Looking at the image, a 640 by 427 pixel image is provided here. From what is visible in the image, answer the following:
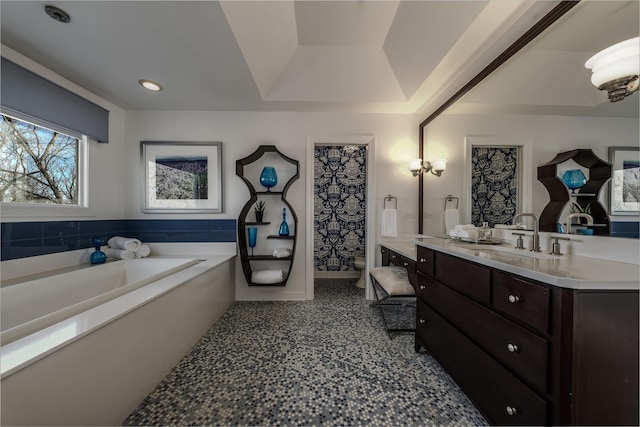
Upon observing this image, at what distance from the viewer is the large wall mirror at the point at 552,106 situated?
3.05 feet

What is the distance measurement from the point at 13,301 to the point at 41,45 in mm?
1696

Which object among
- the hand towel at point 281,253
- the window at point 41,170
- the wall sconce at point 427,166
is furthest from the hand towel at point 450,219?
the window at point 41,170

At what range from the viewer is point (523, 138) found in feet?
4.38

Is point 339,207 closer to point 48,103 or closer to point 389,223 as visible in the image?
point 389,223

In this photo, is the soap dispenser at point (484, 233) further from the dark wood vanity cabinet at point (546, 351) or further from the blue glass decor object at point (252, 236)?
the blue glass decor object at point (252, 236)

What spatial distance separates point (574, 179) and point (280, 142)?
2.39 m

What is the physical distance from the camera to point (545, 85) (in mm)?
1257

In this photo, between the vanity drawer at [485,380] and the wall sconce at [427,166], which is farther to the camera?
the wall sconce at [427,166]

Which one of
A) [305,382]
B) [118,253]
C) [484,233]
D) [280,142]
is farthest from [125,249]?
[484,233]

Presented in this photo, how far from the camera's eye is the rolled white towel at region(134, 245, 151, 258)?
7.49 feet

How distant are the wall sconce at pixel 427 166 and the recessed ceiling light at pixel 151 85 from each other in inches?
104

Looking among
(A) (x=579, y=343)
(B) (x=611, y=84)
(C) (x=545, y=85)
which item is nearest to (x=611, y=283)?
(A) (x=579, y=343)

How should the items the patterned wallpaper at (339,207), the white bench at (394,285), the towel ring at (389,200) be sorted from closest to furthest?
the white bench at (394,285), the towel ring at (389,200), the patterned wallpaper at (339,207)

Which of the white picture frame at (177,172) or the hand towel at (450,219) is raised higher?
the white picture frame at (177,172)
